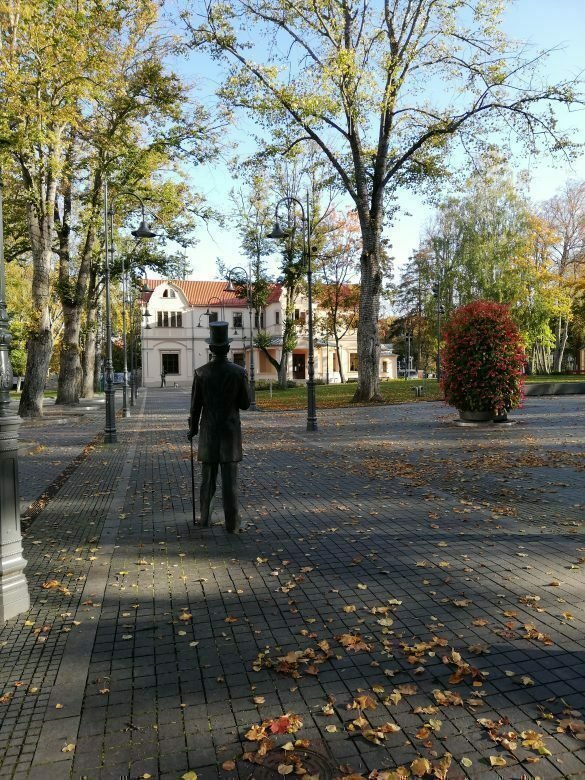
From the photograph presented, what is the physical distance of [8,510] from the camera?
4387 millimetres

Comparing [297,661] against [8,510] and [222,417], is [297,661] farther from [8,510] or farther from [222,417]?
[222,417]

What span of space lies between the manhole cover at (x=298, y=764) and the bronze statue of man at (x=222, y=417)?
12.3 ft

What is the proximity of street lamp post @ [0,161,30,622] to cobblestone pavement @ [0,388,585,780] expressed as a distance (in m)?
0.19

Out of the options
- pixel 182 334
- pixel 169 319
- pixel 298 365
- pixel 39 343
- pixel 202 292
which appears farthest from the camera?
pixel 202 292

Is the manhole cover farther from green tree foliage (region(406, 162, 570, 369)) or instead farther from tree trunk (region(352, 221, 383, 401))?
green tree foliage (region(406, 162, 570, 369))

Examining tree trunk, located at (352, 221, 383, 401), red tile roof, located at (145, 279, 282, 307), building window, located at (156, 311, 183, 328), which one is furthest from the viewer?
red tile roof, located at (145, 279, 282, 307)

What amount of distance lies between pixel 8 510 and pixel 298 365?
62.1m

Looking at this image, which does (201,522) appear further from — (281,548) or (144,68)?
(144,68)

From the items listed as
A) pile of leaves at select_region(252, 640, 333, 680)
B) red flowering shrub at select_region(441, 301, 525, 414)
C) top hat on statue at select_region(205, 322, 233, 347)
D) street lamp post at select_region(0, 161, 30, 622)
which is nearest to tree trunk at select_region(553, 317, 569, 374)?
red flowering shrub at select_region(441, 301, 525, 414)

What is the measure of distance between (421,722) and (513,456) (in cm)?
903

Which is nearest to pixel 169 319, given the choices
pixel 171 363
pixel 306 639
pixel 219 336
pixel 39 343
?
pixel 171 363

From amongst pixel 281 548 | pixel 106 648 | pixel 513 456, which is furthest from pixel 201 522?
pixel 513 456

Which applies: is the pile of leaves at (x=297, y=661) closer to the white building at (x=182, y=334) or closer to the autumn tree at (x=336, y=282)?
the autumn tree at (x=336, y=282)

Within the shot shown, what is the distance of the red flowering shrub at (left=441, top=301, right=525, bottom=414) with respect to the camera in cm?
1577
